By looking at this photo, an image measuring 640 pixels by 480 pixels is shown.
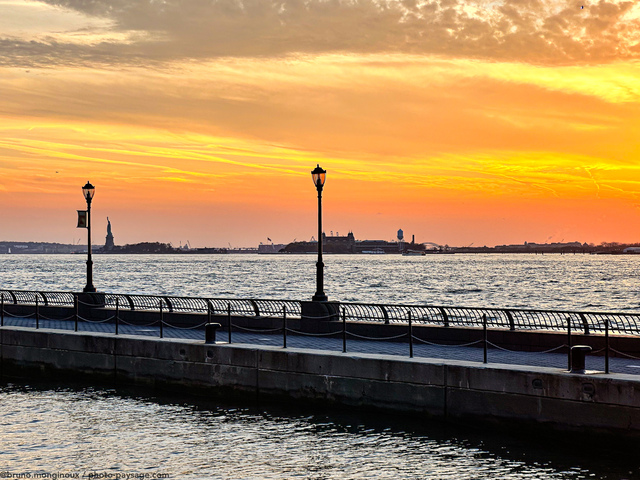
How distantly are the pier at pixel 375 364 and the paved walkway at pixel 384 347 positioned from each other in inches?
1.3

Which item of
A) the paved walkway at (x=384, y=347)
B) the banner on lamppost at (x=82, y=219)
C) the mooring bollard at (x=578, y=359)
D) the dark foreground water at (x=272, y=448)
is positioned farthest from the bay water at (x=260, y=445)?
the banner on lamppost at (x=82, y=219)

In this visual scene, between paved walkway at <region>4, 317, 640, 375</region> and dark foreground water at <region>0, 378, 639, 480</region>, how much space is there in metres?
2.49

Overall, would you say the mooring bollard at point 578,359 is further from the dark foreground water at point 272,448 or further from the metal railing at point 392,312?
the dark foreground water at point 272,448

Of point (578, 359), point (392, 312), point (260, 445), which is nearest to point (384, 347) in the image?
point (260, 445)

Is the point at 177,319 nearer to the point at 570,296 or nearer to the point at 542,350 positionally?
the point at 542,350

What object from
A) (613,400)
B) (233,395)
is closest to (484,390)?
(613,400)

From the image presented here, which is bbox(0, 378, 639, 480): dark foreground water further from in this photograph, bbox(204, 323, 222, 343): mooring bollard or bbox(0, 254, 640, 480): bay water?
bbox(204, 323, 222, 343): mooring bollard

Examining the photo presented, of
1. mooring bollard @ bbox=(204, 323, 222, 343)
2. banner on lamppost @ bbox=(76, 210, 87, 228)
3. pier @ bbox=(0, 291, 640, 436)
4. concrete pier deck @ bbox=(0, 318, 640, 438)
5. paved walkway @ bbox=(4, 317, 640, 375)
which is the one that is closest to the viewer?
concrete pier deck @ bbox=(0, 318, 640, 438)

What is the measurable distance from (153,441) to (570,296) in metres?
72.7

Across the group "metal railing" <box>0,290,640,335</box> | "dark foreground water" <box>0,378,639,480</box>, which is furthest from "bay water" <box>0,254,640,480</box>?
"metal railing" <box>0,290,640,335</box>

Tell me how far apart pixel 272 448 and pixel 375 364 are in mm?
3290

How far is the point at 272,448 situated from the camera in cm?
1566

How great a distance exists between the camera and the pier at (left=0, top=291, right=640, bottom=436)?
600 inches

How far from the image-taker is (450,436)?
16.0 m
